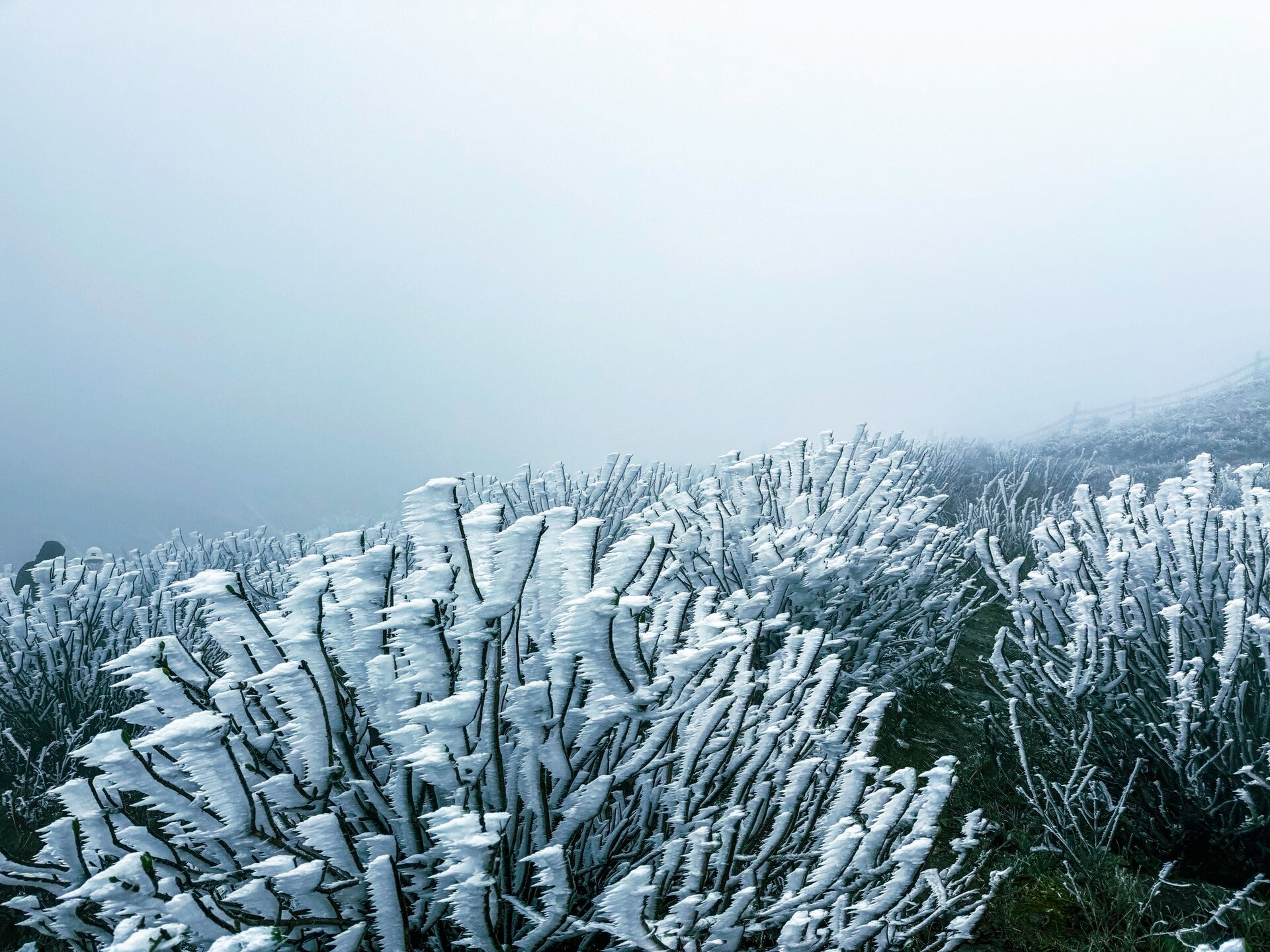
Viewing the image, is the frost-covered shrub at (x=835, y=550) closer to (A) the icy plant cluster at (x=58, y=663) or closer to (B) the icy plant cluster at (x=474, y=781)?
(B) the icy plant cluster at (x=474, y=781)

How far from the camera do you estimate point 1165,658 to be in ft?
7.32

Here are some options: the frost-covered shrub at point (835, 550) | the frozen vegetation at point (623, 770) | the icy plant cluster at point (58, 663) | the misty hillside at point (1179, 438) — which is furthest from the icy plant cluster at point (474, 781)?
the misty hillside at point (1179, 438)

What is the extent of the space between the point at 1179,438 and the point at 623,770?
686 inches

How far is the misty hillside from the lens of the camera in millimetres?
12766

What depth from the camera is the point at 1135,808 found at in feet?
7.62

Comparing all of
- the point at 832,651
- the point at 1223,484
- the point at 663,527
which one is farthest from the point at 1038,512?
the point at 663,527

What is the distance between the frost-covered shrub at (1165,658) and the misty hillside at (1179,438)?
369 inches

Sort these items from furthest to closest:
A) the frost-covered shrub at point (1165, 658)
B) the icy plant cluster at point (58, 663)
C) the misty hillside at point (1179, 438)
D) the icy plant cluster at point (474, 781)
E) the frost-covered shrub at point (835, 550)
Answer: the misty hillside at point (1179, 438) → the icy plant cluster at point (58, 663) → the frost-covered shrub at point (835, 550) → the frost-covered shrub at point (1165, 658) → the icy plant cluster at point (474, 781)

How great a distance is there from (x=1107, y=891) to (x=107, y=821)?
2366 millimetres

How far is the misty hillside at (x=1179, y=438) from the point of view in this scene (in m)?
12.8

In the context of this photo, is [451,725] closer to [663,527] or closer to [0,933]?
[663,527]

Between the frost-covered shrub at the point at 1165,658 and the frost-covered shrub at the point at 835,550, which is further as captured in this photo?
the frost-covered shrub at the point at 835,550

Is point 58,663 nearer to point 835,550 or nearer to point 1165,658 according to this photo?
point 835,550

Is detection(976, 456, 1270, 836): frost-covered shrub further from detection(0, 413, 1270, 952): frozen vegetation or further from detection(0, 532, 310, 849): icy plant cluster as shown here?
detection(0, 532, 310, 849): icy plant cluster
